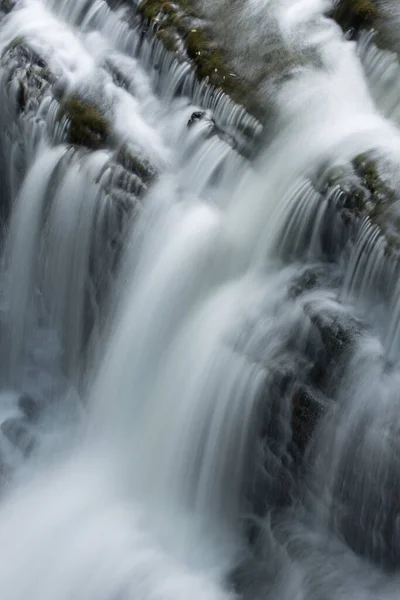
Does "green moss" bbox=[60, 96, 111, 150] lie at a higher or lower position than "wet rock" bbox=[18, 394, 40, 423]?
higher

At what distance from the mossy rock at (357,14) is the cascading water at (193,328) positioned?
0.16 meters

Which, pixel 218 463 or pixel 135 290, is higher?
pixel 135 290

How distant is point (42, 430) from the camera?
28.8 feet

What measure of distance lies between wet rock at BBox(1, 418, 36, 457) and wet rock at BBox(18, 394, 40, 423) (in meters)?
0.12

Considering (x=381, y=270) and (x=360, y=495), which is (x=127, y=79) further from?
(x=360, y=495)

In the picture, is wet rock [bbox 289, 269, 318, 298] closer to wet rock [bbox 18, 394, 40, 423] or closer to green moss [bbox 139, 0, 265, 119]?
green moss [bbox 139, 0, 265, 119]

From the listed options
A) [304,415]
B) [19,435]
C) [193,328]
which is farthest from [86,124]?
[304,415]

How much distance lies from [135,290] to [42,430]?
1.71 metres

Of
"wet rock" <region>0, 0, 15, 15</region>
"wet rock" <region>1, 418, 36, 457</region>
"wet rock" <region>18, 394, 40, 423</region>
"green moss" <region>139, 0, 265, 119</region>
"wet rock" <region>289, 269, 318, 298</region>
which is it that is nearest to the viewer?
"wet rock" <region>289, 269, 318, 298</region>

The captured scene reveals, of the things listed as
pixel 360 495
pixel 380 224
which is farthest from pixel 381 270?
pixel 360 495

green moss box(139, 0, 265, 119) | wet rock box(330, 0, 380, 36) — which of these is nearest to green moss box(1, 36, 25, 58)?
green moss box(139, 0, 265, 119)

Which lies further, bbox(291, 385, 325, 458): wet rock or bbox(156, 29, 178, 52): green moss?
bbox(156, 29, 178, 52): green moss

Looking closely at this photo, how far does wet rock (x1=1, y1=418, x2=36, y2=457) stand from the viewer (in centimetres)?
865

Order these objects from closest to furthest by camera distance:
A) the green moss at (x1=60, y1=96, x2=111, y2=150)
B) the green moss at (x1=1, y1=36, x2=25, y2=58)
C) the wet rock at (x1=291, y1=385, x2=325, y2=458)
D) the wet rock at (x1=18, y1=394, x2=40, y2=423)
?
the wet rock at (x1=291, y1=385, x2=325, y2=458), the green moss at (x1=60, y1=96, x2=111, y2=150), the wet rock at (x1=18, y1=394, x2=40, y2=423), the green moss at (x1=1, y1=36, x2=25, y2=58)
